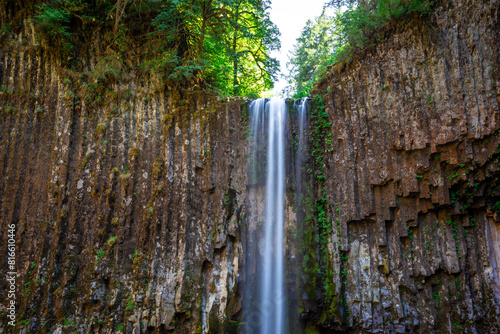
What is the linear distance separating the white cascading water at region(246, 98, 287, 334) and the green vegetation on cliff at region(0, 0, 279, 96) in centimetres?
205

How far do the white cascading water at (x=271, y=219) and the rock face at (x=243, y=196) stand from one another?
0.99ft

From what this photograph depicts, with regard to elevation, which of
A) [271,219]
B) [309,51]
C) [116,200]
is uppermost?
[309,51]

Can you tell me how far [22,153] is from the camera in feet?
28.9

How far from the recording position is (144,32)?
10258 mm

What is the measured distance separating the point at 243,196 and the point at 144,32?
21.3ft

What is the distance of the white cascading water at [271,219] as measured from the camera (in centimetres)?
817

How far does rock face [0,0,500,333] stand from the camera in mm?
6984

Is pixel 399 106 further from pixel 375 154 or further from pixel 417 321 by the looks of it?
pixel 417 321

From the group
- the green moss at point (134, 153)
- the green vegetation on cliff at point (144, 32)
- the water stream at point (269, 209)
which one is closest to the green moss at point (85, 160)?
the green moss at point (134, 153)

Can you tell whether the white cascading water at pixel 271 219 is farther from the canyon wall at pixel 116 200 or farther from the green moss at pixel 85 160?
the green moss at pixel 85 160

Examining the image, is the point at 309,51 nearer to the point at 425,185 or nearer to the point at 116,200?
the point at 425,185

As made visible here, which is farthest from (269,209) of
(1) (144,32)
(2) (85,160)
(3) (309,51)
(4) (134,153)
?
(3) (309,51)

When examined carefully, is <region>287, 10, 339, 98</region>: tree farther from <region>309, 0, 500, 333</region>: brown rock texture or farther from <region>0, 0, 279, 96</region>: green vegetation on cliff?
<region>309, 0, 500, 333</region>: brown rock texture

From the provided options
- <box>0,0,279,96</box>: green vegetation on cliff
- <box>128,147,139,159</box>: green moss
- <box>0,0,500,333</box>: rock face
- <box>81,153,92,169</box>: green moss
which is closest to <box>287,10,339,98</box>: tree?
<box>0,0,279,96</box>: green vegetation on cliff
